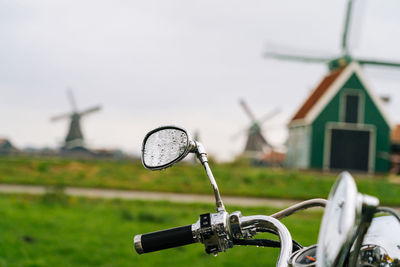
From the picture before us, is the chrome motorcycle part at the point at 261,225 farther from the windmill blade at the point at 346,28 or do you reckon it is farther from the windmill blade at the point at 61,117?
the windmill blade at the point at 61,117

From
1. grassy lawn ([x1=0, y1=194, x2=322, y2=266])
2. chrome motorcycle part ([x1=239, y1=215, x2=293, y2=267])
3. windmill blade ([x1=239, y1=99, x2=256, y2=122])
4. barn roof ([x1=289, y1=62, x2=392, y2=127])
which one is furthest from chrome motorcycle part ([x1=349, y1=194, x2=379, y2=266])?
windmill blade ([x1=239, y1=99, x2=256, y2=122])

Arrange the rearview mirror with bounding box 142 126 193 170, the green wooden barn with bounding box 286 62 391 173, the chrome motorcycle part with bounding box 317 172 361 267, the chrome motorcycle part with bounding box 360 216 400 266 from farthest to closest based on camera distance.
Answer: the green wooden barn with bounding box 286 62 391 173, the rearview mirror with bounding box 142 126 193 170, the chrome motorcycle part with bounding box 360 216 400 266, the chrome motorcycle part with bounding box 317 172 361 267

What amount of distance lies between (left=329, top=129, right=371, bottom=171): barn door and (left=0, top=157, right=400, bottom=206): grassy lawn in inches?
208

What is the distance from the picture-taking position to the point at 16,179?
1744 centimetres

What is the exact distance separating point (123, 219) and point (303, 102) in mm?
19391

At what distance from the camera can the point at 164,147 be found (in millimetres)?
1489

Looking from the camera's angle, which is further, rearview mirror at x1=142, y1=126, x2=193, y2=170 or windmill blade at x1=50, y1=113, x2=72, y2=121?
windmill blade at x1=50, y1=113, x2=72, y2=121

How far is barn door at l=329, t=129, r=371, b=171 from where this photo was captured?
2597 cm

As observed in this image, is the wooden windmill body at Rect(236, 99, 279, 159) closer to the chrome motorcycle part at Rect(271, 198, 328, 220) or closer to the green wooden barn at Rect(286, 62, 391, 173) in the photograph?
the green wooden barn at Rect(286, 62, 391, 173)

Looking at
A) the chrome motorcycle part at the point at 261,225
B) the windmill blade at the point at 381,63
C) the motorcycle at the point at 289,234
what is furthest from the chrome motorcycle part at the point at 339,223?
the windmill blade at the point at 381,63

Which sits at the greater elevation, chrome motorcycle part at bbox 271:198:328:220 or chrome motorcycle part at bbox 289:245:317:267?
chrome motorcycle part at bbox 271:198:328:220

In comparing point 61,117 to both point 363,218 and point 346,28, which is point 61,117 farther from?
point 363,218

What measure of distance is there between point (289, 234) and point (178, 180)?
1750 cm

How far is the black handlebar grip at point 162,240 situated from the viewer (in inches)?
55.5
